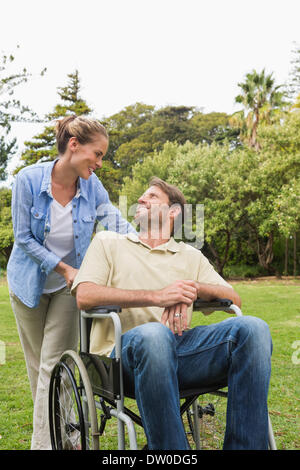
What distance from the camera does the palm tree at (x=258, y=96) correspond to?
19.1m

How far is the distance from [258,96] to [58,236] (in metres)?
18.0

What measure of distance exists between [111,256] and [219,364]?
63cm

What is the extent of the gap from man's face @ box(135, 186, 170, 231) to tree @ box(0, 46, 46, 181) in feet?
23.6

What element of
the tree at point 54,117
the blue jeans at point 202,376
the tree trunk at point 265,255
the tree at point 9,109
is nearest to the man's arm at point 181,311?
the blue jeans at point 202,376

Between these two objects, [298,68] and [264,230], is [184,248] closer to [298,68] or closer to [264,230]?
[264,230]

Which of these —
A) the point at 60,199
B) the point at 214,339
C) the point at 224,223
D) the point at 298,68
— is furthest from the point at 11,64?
the point at 298,68

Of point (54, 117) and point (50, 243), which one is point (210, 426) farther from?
point (54, 117)

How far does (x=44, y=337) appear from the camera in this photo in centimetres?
243

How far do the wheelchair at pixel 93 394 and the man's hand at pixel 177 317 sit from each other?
0.16m

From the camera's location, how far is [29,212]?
7.72 ft

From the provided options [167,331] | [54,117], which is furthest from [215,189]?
[167,331]

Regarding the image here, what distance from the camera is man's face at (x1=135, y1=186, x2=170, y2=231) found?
2.32m

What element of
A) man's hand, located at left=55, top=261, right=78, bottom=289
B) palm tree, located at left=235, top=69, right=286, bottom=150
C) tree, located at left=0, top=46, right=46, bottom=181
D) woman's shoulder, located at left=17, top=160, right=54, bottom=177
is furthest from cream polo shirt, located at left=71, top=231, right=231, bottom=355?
palm tree, located at left=235, top=69, right=286, bottom=150

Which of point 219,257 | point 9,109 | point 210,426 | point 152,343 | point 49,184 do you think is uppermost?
point 9,109
